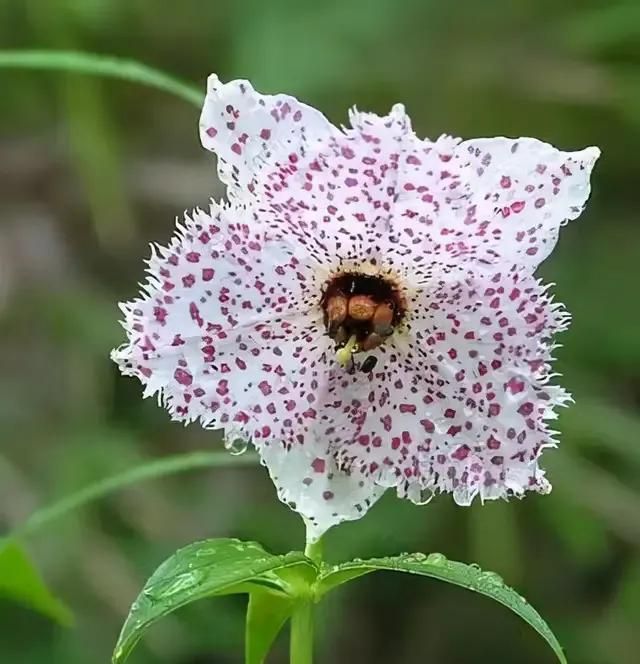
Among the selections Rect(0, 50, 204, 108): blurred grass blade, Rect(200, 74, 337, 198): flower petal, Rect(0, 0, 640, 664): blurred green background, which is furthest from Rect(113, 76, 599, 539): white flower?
Rect(0, 0, 640, 664): blurred green background

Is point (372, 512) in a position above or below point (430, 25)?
below

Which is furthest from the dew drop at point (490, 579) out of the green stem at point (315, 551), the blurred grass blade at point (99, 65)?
the blurred grass blade at point (99, 65)

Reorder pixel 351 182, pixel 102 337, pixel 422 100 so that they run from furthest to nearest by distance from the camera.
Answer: pixel 422 100, pixel 102 337, pixel 351 182

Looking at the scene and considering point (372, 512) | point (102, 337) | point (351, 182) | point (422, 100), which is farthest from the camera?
point (422, 100)

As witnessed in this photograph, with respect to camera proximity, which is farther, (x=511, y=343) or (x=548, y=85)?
(x=548, y=85)

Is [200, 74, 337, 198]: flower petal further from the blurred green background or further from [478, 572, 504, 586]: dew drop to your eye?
the blurred green background

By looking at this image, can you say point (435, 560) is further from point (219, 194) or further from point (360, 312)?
point (219, 194)

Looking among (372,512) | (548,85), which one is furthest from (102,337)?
(548,85)

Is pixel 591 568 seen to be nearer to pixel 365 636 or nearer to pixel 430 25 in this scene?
pixel 365 636
